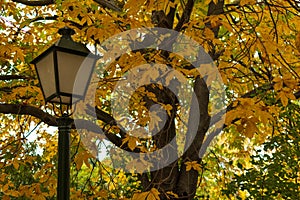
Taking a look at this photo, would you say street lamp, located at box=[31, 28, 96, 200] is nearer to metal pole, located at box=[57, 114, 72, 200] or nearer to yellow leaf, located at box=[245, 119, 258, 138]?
metal pole, located at box=[57, 114, 72, 200]

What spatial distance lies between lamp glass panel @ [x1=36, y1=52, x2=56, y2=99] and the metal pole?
0.23 metres

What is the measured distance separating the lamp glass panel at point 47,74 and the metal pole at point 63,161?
23 centimetres

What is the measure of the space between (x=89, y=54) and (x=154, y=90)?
207 cm

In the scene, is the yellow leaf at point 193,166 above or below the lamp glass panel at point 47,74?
below

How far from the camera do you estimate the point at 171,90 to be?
4898 mm

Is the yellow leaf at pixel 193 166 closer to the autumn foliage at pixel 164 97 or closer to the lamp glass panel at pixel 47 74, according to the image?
the autumn foliage at pixel 164 97

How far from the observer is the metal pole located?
9.75 feet

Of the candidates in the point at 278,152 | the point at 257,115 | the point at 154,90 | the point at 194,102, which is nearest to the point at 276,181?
the point at 278,152

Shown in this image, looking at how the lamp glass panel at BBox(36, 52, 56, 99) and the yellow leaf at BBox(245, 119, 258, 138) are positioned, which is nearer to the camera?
the yellow leaf at BBox(245, 119, 258, 138)

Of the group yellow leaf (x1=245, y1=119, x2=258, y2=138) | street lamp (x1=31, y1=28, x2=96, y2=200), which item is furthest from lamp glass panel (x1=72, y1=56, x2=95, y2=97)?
yellow leaf (x1=245, y1=119, x2=258, y2=138)

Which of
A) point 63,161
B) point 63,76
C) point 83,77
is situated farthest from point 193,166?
point 63,76

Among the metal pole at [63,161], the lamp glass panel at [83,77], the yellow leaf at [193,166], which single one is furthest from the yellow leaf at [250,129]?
the yellow leaf at [193,166]

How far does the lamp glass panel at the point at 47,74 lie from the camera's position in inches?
114

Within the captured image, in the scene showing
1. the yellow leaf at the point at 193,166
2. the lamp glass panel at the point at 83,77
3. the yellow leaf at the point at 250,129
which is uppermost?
the lamp glass panel at the point at 83,77
